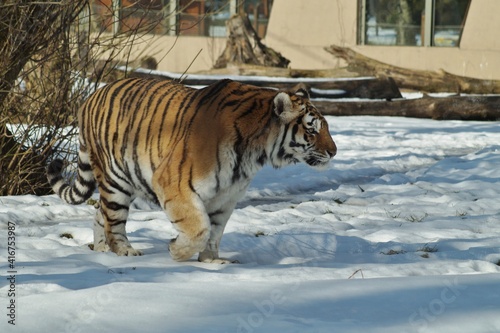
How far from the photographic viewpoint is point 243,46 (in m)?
19.0

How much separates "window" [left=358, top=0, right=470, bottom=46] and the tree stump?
3.37m

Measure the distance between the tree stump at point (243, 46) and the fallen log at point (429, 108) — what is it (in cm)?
410

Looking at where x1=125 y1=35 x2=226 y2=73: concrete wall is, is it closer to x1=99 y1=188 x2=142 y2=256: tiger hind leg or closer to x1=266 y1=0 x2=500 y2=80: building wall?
x1=266 y1=0 x2=500 y2=80: building wall

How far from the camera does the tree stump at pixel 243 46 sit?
61.8 ft

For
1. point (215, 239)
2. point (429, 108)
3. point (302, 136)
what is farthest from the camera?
point (429, 108)

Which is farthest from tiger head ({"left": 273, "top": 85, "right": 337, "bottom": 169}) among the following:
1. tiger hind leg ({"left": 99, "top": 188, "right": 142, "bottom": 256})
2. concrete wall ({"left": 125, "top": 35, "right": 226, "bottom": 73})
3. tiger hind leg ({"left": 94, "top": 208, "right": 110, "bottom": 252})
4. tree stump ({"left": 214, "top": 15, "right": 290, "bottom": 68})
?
concrete wall ({"left": 125, "top": 35, "right": 226, "bottom": 73})

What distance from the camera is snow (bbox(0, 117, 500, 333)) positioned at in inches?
141

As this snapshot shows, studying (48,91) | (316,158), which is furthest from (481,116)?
(316,158)

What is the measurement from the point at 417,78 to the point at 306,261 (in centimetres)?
1278

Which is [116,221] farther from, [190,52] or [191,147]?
[190,52]

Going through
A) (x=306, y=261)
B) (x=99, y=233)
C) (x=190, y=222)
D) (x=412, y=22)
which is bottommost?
(x=306, y=261)

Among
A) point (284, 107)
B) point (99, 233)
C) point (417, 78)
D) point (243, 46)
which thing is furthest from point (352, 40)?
point (284, 107)

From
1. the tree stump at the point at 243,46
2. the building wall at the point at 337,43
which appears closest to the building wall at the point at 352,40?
the building wall at the point at 337,43

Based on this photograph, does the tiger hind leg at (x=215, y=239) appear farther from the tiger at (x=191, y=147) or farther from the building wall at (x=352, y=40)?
the building wall at (x=352, y=40)
